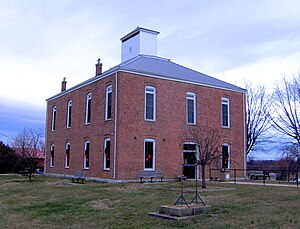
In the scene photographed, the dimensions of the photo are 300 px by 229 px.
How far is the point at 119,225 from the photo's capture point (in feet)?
36.0

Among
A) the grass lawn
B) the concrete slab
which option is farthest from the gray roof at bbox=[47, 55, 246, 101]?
the concrete slab

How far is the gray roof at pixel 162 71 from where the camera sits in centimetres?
2755

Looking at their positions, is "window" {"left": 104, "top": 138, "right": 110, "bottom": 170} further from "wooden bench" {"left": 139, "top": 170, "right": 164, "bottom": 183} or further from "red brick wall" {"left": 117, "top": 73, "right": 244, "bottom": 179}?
"wooden bench" {"left": 139, "top": 170, "right": 164, "bottom": 183}

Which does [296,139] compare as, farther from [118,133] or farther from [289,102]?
[118,133]

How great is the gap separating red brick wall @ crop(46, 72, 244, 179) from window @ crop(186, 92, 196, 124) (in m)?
0.33

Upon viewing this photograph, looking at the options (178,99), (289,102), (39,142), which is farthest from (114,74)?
(39,142)

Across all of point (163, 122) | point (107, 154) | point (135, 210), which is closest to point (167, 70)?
point (163, 122)

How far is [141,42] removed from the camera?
109ft

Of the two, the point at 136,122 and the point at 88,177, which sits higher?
the point at 136,122

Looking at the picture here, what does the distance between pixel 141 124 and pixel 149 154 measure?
2104 millimetres

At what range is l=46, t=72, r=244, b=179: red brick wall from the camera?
26.2 m

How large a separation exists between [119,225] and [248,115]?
39314 mm

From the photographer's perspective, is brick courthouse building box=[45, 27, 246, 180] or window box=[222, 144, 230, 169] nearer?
brick courthouse building box=[45, 27, 246, 180]

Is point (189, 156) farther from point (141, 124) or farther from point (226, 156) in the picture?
point (141, 124)
